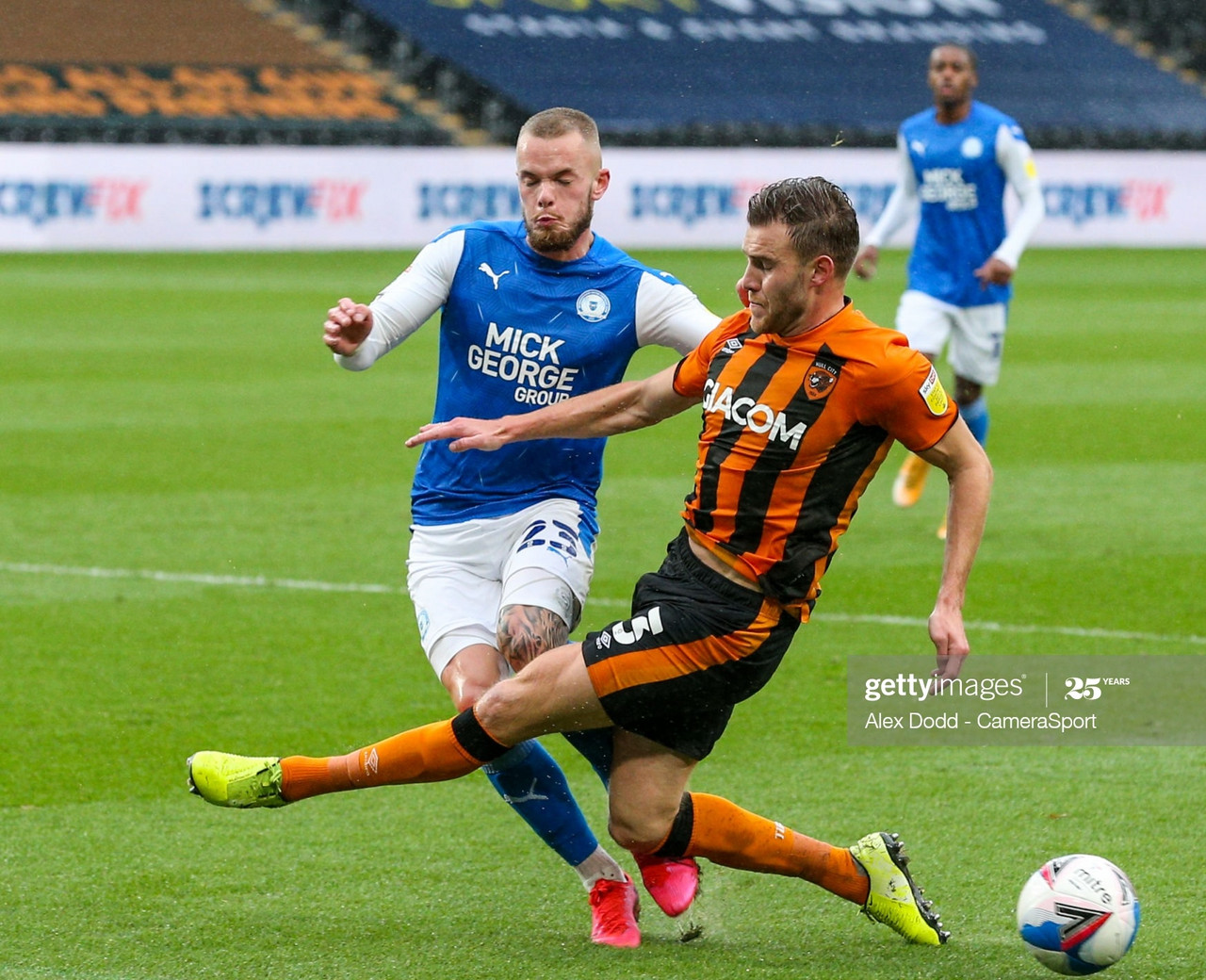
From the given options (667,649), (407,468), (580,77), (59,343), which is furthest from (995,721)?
(580,77)

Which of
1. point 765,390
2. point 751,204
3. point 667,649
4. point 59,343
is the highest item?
point 751,204

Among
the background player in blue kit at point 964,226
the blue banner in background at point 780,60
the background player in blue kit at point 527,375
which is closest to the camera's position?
the background player in blue kit at point 527,375

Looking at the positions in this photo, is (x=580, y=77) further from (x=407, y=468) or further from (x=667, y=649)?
(x=667, y=649)

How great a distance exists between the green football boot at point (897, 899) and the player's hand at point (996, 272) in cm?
548

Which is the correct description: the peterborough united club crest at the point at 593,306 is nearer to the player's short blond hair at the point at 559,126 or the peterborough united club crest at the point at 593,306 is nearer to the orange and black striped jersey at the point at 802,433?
the player's short blond hair at the point at 559,126

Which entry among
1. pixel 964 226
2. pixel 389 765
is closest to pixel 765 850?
pixel 389 765

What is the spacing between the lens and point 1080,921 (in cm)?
393

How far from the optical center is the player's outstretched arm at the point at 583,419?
4.34 metres

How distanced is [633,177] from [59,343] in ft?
38.8

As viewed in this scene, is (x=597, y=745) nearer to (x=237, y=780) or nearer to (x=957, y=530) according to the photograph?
(x=237, y=780)

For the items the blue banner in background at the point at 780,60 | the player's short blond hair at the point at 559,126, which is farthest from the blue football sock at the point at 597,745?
the blue banner in background at the point at 780,60

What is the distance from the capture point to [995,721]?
20.2 feet

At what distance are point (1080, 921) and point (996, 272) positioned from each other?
5.87 meters

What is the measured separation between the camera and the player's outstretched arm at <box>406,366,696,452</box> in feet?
14.2
